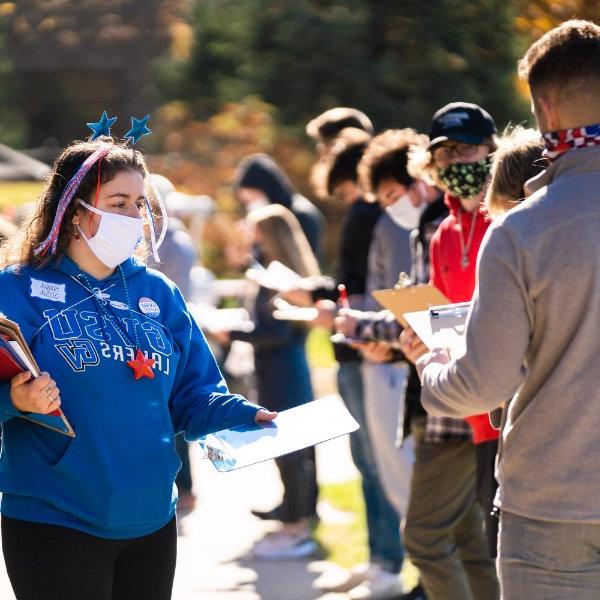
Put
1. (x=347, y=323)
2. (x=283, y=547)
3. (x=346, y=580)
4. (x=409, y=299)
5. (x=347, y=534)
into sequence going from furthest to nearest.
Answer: (x=347, y=534), (x=283, y=547), (x=346, y=580), (x=347, y=323), (x=409, y=299)

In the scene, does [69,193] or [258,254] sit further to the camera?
[258,254]

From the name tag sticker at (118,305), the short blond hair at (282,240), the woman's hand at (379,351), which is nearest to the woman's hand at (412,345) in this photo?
the woman's hand at (379,351)

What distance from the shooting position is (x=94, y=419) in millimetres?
3469

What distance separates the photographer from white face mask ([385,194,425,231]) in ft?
18.5

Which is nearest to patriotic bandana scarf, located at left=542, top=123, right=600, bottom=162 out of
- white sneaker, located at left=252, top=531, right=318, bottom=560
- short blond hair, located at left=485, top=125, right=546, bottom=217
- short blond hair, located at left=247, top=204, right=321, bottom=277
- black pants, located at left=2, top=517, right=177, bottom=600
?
short blond hair, located at left=485, top=125, right=546, bottom=217

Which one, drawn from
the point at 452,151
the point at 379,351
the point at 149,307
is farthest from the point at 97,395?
the point at 379,351

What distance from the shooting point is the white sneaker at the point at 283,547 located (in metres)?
7.00

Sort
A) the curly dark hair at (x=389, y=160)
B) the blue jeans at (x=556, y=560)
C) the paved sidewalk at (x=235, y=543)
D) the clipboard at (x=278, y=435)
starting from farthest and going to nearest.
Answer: the paved sidewalk at (x=235, y=543) → the curly dark hair at (x=389, y=160) → the clipboard at (x=278, y=435) → the blue jeans at (x=556, y=560)

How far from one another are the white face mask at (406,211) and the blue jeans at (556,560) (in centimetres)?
266

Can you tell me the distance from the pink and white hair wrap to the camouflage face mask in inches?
53.1

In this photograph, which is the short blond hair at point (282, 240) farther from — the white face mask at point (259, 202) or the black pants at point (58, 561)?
the black pants at point (58, 561)

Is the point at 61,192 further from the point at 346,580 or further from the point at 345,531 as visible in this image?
the point at 345,531

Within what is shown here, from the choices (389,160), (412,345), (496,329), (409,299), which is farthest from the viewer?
(389,160)

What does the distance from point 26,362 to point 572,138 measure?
1.52 meters
